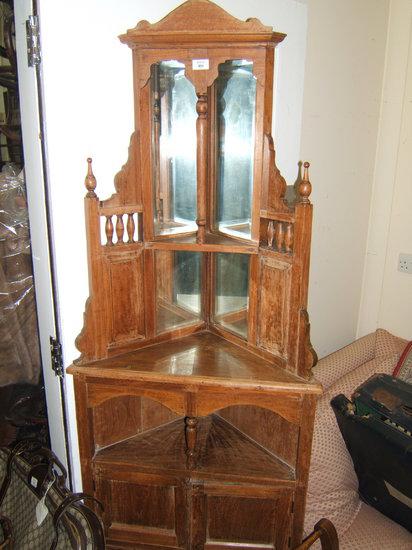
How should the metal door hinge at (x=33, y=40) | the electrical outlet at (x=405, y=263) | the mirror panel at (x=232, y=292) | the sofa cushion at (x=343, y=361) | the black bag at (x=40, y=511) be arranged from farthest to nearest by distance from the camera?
the electrical outlet at (x=405, y=263) → the sofa cushion at (x=343, y=361) → the mirror panel at (x=232, y=292) → the metal door hinge at (x=33, y=40) → the black bag at (x=40, y=511)

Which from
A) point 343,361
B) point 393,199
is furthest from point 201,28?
point 343,361

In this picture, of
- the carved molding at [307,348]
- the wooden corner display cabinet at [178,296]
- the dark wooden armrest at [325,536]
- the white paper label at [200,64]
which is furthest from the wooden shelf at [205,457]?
the white paper label at [200,64]

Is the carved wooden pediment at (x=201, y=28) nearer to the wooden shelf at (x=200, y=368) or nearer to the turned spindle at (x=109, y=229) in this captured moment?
the turned spindle at (x=109, y=229)

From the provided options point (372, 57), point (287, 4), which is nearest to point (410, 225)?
point (372, 57)

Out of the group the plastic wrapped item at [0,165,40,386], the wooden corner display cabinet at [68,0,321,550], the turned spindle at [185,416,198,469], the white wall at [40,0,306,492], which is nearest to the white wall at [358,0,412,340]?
the white wall at [40,0,306,492]

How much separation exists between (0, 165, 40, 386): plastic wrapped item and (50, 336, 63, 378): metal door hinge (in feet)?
2.39

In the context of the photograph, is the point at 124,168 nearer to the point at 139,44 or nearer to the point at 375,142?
the point at 139,44

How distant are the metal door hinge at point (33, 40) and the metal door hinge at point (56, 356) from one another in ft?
2.76

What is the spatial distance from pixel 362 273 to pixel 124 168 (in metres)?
1.51

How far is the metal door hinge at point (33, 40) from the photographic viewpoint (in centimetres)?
122

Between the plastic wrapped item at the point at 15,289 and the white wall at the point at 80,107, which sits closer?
the white wall at the point at 80,107

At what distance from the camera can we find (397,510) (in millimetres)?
1646

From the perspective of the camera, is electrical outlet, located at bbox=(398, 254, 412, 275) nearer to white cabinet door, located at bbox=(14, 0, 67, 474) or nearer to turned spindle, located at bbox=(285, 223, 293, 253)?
turned spindle, located at bbox=(285, 223, 293, 253)

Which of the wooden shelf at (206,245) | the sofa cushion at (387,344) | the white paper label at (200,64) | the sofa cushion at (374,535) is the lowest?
the sofa cushion at (374,535)
